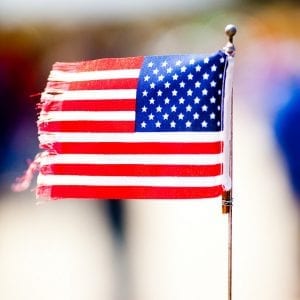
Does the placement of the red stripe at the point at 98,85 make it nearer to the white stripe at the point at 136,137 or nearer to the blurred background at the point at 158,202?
the white stripe at the point at 136,137

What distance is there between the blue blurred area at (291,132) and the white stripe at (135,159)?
1.52 feet

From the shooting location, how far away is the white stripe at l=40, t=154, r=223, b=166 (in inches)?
62.5

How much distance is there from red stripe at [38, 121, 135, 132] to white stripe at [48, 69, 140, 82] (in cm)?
13

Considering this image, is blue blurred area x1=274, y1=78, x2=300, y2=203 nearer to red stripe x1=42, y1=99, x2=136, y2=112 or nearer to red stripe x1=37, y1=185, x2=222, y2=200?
red stripe x1=37, y1=185, x2=222, y2=200

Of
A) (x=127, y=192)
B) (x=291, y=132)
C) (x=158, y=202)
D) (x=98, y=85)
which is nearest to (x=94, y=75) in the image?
(x=98, y=85)

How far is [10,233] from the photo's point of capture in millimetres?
2172

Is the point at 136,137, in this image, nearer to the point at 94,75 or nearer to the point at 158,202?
the point at 94,75

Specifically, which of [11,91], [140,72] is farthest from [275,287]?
[11,91]

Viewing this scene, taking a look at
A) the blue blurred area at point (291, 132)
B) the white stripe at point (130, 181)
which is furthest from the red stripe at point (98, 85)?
the blue blurred area at point (291, 132)

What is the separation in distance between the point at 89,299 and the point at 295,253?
2.54ft

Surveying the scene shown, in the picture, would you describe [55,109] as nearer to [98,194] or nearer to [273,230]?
[98,194]

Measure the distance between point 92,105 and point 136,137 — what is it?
16cm

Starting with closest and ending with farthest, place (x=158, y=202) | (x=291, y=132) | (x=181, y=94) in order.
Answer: (x=181, y=94), (x=291, y=132), (x=158, y=202)

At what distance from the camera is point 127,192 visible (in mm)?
1645
